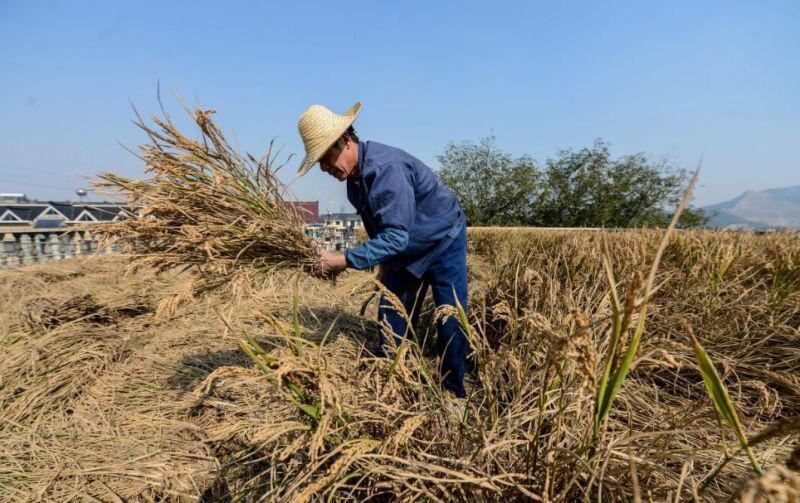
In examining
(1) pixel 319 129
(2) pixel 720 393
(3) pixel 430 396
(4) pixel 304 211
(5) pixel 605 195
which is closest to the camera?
(2) pixel 720 393

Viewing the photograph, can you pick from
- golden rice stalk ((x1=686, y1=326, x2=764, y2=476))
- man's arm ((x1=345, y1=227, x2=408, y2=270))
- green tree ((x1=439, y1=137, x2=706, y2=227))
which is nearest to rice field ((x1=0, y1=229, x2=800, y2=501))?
golden rice stalk ((x1=686, y1=326, x2=764, y2=476))

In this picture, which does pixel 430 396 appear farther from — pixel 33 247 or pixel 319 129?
pixel 33 247

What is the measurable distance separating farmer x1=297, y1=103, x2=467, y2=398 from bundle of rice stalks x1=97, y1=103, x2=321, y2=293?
28cm

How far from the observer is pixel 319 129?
201 centimetres

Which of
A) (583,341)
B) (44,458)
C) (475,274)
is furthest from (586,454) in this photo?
(475,274)

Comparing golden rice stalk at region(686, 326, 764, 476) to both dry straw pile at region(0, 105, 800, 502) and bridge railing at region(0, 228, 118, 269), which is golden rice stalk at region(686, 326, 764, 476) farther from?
bridge railing at region(0, 228, 118, 269)

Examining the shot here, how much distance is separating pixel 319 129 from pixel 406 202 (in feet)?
2.06

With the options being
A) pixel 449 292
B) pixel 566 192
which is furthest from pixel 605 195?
pixel 449 292

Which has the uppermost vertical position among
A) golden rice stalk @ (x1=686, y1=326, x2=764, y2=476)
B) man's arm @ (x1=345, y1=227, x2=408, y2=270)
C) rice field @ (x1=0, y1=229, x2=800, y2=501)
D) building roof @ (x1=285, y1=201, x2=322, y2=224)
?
building roof @ (x1=285, y1=201, x2=322, y2=224)

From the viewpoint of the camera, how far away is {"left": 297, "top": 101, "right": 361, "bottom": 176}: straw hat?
78.2 inches

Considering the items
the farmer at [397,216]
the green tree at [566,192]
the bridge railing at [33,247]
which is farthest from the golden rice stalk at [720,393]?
the green tree at [566,192]

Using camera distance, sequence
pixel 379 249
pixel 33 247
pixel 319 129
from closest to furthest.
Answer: pixel 379 249 < pixel 319 129 < pixel 33 247

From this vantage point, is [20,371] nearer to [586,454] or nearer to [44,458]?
[44,458]

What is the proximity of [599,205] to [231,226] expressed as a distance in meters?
24.2
